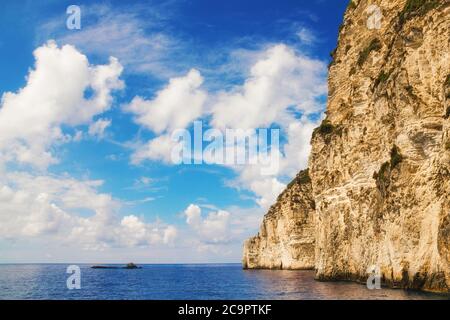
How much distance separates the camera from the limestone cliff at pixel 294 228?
105 m

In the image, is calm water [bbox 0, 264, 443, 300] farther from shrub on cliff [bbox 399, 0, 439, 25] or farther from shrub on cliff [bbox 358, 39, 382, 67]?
shrub on cliff [bbox 358, 39, 382, 67]

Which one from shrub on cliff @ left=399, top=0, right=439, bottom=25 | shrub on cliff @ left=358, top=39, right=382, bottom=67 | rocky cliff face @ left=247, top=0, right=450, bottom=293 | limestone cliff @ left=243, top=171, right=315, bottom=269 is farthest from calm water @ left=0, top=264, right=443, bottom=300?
shrub on cliff @ left=358, top=39, right=382, bottom=67

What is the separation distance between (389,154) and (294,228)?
205 ft

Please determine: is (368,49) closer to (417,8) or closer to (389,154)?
(417,8)

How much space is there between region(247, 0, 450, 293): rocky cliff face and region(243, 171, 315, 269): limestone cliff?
1475 inches

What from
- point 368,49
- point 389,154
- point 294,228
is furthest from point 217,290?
point 294,228

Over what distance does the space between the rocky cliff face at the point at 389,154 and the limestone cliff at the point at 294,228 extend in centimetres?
3747

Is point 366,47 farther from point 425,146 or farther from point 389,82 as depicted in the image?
point 425,146

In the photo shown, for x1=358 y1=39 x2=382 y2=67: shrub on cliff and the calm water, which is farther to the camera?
x1=358 y1=39 x2=382 y2=67: shrub on cliff

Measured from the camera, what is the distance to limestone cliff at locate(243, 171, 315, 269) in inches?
4149

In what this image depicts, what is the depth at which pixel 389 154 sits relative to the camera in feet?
152

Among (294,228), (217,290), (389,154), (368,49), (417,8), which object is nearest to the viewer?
(417,8)
